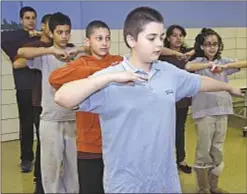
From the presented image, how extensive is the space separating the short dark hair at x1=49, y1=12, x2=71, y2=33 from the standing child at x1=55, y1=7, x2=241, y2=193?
0.47 m

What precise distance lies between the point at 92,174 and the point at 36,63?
1.30ft

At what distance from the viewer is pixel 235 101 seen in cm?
115

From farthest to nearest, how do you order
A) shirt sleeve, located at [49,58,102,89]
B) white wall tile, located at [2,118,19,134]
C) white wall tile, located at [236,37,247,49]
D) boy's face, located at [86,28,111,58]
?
white wall tile, located at [236,37,247,49], white wall tile, located at [2,118,19,134], boy's face, located at [86,28,111,58], shirt sleeve, located at [49,58,102,89]

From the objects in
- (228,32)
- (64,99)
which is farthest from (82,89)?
(228,32)

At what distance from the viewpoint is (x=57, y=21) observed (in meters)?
1.11

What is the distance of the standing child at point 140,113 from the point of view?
25.2 inches

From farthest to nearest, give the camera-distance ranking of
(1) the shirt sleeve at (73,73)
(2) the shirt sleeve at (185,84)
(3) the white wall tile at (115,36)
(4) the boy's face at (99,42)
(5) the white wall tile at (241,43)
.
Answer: (5) the white wall tile at (241,43), (3) the white wall tile at (115,36), (4) the boy's face at (99,42), (1) the shirt sleeve at (73,73), (2) the shirt sleeve at (185,84)

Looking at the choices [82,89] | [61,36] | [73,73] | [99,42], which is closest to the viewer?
[82,89]

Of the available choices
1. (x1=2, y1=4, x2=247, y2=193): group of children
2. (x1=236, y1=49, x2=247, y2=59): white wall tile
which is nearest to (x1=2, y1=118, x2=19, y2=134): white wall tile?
(x1=2, y1=4, x2=247, y2=193): group of children

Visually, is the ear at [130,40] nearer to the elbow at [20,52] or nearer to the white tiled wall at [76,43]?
the white tiled wall at [76,43]

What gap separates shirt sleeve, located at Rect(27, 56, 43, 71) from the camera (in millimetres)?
1095

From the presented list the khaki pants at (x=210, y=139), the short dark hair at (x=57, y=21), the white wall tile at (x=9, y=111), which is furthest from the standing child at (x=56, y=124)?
the khaki pants at (x=210, y=139)

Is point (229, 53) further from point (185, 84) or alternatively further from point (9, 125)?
A: point (9, 125)

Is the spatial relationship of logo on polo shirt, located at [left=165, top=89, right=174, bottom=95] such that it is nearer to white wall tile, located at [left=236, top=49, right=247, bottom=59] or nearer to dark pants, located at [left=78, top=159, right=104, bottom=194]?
dark pants, located at [left=78, top=159, right=104, bottom=194]
